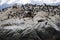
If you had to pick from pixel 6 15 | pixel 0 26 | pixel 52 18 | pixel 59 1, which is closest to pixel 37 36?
pixel 52 18

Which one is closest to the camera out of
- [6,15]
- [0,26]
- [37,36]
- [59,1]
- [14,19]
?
[37,36]

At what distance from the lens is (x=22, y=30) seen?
9.23 m

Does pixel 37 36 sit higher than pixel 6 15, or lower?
lower

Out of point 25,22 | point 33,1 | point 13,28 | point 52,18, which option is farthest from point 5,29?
point 33,1

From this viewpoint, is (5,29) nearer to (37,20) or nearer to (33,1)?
(37,20)

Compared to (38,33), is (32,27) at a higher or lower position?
higher

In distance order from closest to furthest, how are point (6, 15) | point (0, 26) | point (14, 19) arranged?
point (0, 26) < point (14, 19) < point (6, 15)

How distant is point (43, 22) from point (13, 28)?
151 centimetres

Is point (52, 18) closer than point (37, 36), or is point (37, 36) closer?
point (37, 36)

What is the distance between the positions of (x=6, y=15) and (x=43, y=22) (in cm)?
268

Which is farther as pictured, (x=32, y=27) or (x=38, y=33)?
(x=32, y=27)

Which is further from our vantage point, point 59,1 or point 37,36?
point 59,1

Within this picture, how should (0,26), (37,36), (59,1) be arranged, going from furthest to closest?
(59,1)
(0,26)
(37,36)

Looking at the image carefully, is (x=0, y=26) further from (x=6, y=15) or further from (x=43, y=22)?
(x=43, y=22)
